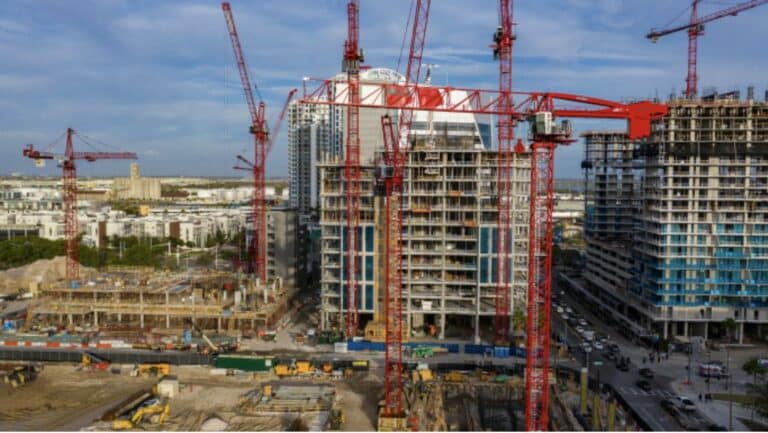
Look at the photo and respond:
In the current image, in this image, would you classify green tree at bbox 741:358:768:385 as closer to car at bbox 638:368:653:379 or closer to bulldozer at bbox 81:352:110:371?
car at bbox 638:368:653:379

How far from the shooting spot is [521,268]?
123ft

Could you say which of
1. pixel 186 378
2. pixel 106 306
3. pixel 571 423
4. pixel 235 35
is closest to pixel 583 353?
pixel 571 423

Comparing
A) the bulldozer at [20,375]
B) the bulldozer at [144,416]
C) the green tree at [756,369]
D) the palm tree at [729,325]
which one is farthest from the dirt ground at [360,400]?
the palm tree at [729,325]

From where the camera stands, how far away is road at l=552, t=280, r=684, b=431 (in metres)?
25.6

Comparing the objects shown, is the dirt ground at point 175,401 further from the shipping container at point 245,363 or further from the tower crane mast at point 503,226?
the tower crane mast at point 503,226

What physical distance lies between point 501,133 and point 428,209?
5755 mm

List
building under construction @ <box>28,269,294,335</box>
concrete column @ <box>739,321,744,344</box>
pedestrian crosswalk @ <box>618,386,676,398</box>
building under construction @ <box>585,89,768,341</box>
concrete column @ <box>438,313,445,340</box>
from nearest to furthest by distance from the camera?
pedestrian crosswalk @ <box>618,386,676,398</box>, building under construction @ <box>585,89,768,341</box>, concrete column @ <box>739,321,744,344</box>, concrete column @ <box>438,313,445,340</box>, building under construction @ <box>28,269,294,335</box>

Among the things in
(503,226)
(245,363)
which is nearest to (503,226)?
(503,226)

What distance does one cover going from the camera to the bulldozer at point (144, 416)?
2439 centimetres

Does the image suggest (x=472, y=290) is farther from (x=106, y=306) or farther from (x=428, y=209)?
(x=106, y=306)

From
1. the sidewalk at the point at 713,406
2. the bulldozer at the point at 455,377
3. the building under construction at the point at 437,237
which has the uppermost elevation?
the building under construction at the point at 437,237

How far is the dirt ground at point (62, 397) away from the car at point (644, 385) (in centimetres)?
2199

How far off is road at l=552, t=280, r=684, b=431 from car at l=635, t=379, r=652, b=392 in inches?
6.4

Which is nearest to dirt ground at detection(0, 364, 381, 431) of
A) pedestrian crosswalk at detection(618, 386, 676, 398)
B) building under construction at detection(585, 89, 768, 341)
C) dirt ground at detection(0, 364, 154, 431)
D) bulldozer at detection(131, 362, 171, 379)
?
dirt ground at detection(0, 364, 154, 431)
